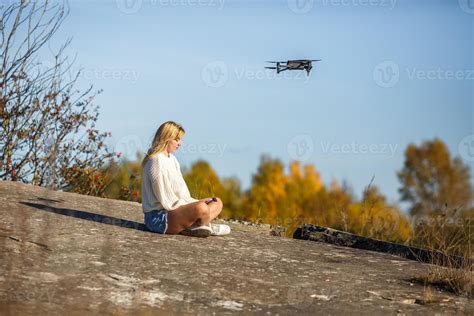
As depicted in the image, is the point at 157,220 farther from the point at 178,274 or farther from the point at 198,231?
the point at 178,274

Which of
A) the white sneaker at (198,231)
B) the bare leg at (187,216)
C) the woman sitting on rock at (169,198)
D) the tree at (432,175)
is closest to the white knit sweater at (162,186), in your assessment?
the woman sitting on rock at (169,198)

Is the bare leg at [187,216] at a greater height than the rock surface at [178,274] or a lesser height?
greater

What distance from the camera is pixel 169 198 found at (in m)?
7.75

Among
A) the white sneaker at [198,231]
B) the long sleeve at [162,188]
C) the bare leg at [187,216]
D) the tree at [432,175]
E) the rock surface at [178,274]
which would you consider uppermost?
the tree at [432,175]

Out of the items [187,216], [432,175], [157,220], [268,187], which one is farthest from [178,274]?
[268,187]

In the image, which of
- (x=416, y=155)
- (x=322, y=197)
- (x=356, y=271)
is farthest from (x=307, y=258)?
(x=416, y=155)

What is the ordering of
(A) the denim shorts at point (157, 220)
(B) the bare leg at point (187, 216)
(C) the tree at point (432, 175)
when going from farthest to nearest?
(C) the tree at point (432, 175) < (A) the denim shorts at point (157, 220) < (B) the bare leg at point (187, 216)

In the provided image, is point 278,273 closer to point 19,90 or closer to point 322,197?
point 19,90

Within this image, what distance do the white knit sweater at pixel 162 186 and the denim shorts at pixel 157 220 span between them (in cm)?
5

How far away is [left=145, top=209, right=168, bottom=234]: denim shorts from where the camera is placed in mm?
7738

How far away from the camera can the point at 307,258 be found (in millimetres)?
7559

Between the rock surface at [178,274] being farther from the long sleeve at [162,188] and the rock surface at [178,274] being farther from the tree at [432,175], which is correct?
the tree at [432,175]

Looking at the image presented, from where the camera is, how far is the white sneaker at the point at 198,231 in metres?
7.84

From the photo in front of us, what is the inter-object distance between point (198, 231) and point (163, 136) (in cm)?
115
